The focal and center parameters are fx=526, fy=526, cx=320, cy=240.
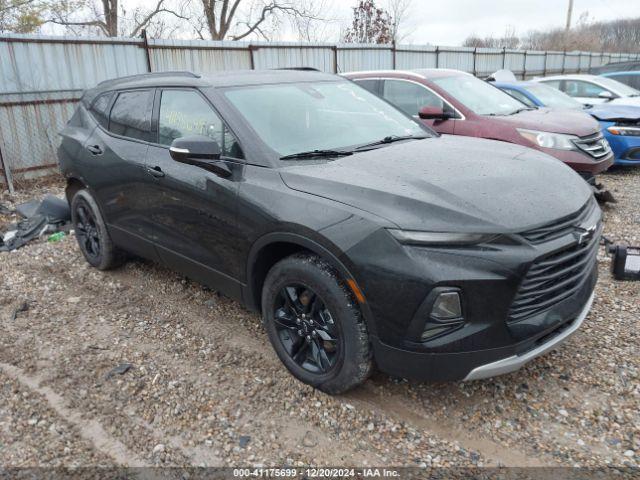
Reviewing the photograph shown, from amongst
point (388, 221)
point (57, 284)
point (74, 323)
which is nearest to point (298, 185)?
point (388, 221)

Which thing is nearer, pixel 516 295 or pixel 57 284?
pixel 516 295

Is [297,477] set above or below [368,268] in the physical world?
below

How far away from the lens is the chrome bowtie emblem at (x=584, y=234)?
2699 millimetres

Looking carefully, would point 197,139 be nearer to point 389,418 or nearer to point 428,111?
point 389,418

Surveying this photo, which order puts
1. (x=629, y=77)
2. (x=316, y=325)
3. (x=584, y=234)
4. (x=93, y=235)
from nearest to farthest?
(x=584, y=234), (x=316, y=325), (x=93, y=235), (x=629, y=77)

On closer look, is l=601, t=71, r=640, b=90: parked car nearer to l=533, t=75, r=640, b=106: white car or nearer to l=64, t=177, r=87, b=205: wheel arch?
l=533, t=75, r=640, b=106: white car

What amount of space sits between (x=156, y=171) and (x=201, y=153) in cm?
83

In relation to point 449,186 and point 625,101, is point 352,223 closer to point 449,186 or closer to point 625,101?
point 449,186

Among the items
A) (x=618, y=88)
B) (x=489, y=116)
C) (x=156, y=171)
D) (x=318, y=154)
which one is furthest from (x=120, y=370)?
(x=618, y=88)

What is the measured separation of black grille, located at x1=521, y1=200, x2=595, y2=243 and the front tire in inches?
36.6

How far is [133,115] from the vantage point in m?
→ 4.29

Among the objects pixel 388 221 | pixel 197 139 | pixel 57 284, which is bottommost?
pixel 57 284

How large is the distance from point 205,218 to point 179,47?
7.74m

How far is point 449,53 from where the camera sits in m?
17.2
